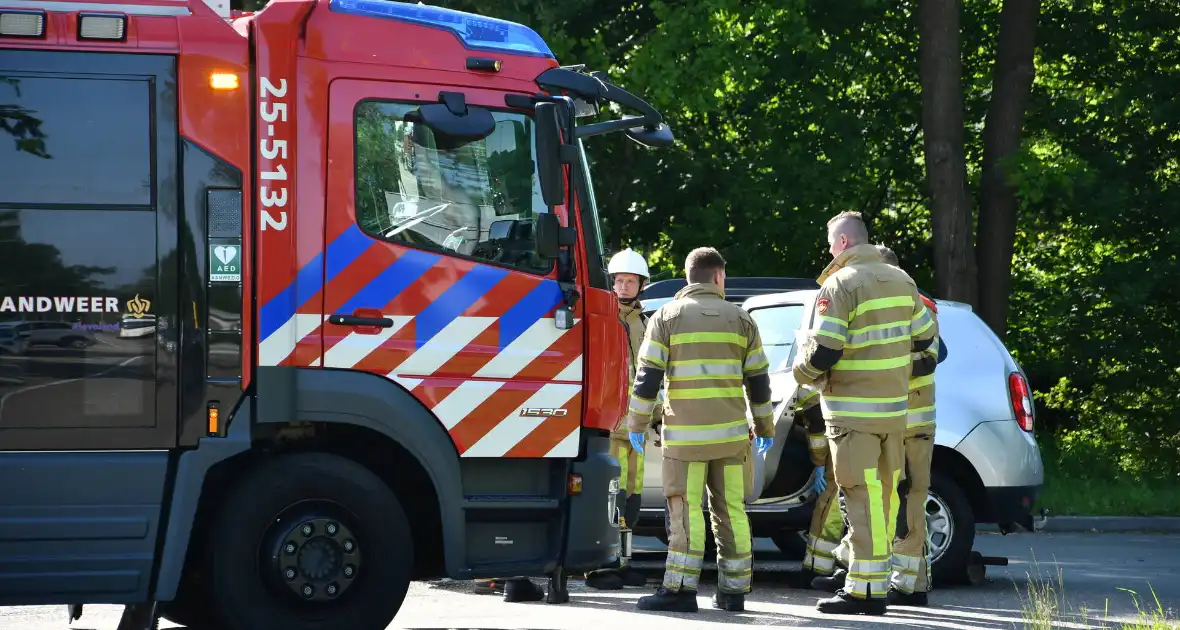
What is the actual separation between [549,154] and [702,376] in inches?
77.6

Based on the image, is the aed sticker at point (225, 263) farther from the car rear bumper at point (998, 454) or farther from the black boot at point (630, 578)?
the car rear bumper at point (998, 454)

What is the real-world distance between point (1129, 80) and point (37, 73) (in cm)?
1561

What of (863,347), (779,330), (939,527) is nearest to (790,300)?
(779,330)

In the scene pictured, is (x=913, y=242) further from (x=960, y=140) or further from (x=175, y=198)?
(x=175, y=198)

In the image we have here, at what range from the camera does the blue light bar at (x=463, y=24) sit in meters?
6.83

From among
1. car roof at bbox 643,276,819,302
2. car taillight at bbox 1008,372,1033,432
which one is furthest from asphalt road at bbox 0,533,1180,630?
car roof at bbox 643,276,819,302

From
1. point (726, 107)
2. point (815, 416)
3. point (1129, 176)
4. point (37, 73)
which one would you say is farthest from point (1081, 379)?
point (37, 73)

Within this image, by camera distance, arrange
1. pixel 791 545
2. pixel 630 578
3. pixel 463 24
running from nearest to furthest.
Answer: pixel 463 24
pixel 630 578
pixel 791 545

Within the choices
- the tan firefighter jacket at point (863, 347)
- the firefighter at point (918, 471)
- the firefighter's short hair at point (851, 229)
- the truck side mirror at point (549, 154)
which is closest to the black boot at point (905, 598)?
the firefighter at point (918, 471)

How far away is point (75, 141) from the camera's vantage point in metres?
6.47

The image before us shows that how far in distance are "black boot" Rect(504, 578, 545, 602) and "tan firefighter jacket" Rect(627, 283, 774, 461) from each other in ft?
3.60

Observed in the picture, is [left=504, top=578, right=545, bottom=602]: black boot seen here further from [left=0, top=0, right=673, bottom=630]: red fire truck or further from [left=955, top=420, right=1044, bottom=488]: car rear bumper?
[left=955, top=420, right=1044, bottom=488]: car rear bumper

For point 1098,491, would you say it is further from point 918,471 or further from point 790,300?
point 918,471

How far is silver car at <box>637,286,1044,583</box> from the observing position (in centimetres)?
943
